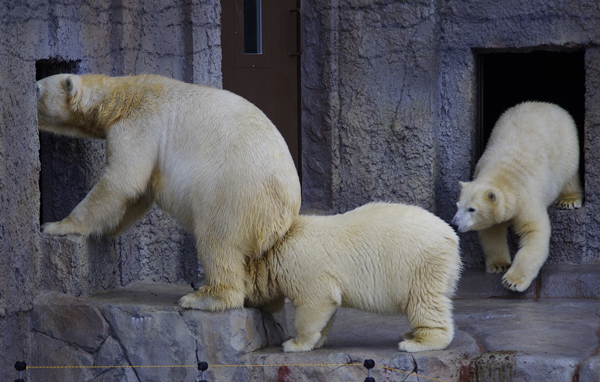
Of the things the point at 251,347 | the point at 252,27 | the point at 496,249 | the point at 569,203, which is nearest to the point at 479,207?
the point at 496,249

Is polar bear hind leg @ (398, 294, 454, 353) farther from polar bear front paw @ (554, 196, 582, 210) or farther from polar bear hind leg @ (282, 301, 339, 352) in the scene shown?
polar bear front paw @ (554, 196, 582, 210)

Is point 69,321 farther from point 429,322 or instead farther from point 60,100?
point 429,322

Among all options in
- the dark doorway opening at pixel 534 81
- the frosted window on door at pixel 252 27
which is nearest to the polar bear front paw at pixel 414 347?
the frosted window on door at pixel 252 27

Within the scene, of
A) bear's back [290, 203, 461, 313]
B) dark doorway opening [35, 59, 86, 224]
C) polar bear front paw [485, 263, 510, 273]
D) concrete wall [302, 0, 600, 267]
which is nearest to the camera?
bear's back [290, 203, 461, 313]

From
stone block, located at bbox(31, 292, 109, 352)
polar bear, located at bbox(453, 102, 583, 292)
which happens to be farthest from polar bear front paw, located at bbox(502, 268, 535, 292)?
stone block, located at bbox(31, 292, 109, 352)

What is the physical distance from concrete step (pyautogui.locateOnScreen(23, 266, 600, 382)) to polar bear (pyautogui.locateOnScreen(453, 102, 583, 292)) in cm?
111

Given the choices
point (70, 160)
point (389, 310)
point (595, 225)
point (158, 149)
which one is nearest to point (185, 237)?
point (70, 160)

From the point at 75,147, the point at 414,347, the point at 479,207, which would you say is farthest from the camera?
the point at 479,207

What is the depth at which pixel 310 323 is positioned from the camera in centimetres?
381

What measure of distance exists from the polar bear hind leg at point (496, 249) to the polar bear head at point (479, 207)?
292 mm

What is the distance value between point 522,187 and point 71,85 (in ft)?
10.8

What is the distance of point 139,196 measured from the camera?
4.24 m

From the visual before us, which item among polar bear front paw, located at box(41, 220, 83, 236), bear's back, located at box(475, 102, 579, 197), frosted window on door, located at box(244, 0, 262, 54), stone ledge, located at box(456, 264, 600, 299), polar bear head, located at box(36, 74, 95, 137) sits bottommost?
stone ledge, located at box(456, 264, 600, 299)

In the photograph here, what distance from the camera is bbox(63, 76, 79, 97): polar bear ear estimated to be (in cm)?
420
